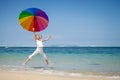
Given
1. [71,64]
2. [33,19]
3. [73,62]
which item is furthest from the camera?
[73,62]

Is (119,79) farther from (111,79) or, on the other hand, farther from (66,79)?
(66,79)

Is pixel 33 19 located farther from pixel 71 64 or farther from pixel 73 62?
pixel 73 62

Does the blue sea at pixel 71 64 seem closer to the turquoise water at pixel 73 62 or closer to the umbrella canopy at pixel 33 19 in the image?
the turquoise water at pixel 73 62

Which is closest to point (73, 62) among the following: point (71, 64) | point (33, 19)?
point (71, 64)

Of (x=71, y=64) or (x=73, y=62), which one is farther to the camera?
(x=73, y=62)

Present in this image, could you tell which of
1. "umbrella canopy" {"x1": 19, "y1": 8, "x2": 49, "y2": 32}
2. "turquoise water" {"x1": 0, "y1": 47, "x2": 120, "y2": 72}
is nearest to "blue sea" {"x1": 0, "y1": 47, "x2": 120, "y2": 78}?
"turquoise water" {"x1": 0, "y1": 47, "x2": 120, "y2": 72}

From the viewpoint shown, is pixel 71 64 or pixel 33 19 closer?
pixel 33 19

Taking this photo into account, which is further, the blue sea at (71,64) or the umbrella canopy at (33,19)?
the blue sea at (71,64)

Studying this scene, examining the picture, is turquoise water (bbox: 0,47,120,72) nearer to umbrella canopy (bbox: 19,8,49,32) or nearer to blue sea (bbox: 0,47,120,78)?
blue sea (bbox: 0,47,120,78)

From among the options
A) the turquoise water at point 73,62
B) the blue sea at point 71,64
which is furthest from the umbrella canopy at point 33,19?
the turquoise water at point 73,62

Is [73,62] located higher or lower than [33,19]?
lower

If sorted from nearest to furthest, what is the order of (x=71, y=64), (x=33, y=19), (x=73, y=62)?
(x=33, y=19) → (x=71, y=64) → (x=73, y=62)

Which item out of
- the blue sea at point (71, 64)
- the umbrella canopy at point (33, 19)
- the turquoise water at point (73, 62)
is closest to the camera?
the umbrella canopy at point (33, 19)

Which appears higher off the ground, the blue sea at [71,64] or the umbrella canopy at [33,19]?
the umbrella canopy at [33,19]
